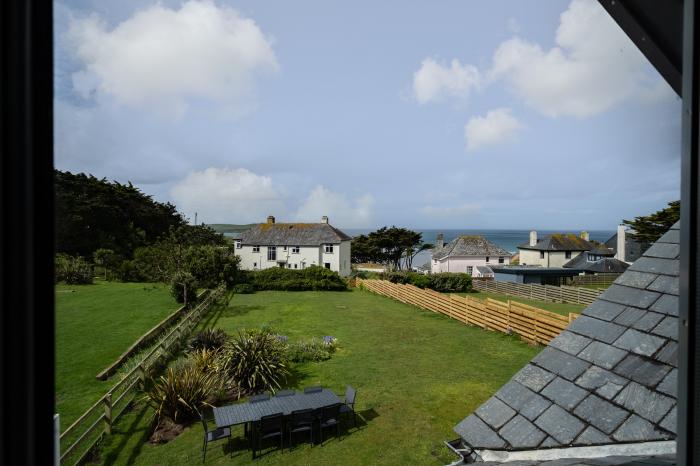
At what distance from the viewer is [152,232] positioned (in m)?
25.8

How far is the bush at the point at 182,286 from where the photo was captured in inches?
611

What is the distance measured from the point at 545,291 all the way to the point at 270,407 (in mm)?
19849

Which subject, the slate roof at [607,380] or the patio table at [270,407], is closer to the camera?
the slate roof at [607,380]

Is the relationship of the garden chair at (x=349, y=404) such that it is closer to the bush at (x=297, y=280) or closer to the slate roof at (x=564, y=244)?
the bush at (x=297, y=280)

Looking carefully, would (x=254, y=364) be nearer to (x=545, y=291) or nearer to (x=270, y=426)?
(x=270, y=426)

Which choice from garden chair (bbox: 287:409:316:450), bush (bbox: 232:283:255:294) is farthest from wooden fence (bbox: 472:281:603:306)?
garden chair (bbox: 287:409:316:450)

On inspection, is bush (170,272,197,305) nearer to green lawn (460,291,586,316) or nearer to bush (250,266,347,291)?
bush (250,266,347,291)

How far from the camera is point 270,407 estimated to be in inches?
242

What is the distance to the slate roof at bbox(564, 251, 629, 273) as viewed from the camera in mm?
27219

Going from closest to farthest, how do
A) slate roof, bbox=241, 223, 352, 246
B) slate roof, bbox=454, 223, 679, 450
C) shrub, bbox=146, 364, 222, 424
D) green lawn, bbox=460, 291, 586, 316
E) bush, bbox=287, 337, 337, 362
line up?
slate roof, bbox=454, 223, 679, 450, shrub, bbox=146, 364, 222, 424, bush, bbox=287, 337, 337, 362, green lawn, bbox=460, 291, 586, 316, slate roof, bbox=241, 223, 352, 246

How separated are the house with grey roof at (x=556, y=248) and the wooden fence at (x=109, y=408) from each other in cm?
3071

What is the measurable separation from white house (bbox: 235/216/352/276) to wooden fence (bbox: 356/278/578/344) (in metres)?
13.1

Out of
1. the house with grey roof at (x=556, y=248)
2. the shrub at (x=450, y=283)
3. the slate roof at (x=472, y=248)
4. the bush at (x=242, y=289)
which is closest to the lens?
the bush at (x=242, y=289)

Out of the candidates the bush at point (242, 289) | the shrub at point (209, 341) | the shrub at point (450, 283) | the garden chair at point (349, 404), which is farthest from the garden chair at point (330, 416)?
the shrub at point (450, 283)
